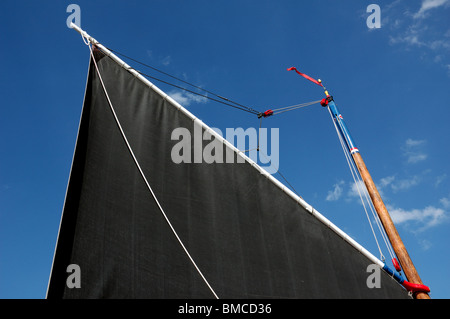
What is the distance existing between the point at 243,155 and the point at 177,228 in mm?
1854

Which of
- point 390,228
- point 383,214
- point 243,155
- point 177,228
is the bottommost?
point 177,228

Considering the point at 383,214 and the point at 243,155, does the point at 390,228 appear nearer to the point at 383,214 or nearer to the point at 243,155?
the point at 383,214

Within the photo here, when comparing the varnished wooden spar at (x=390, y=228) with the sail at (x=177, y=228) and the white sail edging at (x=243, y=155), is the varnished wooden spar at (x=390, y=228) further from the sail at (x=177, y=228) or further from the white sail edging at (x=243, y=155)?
the white sail edging at (x=243, y=155)

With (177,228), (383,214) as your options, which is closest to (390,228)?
(383,214)

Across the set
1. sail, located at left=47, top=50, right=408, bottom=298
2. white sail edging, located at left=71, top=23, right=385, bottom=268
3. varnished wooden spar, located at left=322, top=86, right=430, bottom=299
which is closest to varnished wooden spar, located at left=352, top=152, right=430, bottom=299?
varnished wooden spar, located at left=322, top=86, right=430, bottom=299

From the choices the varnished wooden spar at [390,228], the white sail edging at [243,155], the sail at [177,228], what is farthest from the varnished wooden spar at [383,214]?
the white sail edging at [243,155]

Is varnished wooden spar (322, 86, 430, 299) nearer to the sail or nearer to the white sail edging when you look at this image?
the sail

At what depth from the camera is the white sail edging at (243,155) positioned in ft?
18.8

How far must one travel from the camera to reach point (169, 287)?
4.87m

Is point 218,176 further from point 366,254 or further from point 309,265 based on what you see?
point 366,254

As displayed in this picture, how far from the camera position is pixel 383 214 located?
22.9 feet

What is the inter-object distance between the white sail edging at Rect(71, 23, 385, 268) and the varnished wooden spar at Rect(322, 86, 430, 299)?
77cm

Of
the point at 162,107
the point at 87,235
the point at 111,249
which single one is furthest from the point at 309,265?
the point at 162,107

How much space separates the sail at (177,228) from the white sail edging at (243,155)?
0.04 m
